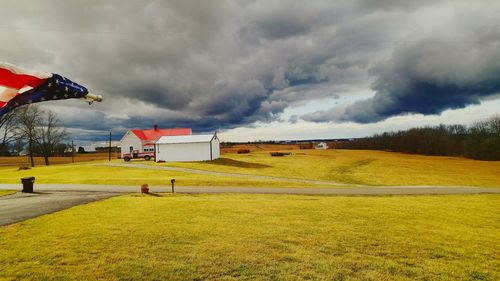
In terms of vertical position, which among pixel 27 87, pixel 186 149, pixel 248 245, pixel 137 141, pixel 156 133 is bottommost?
pixel 248 245

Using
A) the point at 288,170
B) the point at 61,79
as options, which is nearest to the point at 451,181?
the point at 288,170

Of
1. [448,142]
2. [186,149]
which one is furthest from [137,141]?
[448,142]

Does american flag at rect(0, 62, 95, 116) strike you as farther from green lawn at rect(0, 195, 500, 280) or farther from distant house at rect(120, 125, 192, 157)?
distant house at rect(120, 125, 192, 157)

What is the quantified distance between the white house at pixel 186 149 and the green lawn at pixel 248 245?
4015 cm

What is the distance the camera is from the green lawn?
824 centimetres

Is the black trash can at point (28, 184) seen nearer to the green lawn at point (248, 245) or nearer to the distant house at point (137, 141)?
the green lawn at point (248, 245)

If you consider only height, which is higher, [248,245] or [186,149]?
[186,149]

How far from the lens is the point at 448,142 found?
110 metres

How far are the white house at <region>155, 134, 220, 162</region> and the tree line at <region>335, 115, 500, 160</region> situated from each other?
7929 centimetres

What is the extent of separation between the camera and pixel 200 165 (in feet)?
169

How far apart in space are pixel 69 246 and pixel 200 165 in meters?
41.4

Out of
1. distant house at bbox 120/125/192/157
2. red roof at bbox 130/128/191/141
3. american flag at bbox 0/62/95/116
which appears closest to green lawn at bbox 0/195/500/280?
american flag at bbox 0/62/95/116

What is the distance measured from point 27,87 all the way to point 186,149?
55533 millimetres

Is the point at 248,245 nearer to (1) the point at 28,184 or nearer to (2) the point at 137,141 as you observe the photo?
A: (1) the point at 28,184
